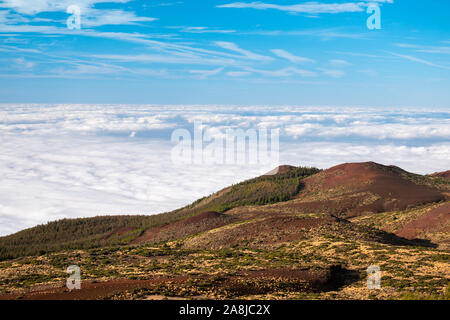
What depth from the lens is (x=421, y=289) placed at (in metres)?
23.5

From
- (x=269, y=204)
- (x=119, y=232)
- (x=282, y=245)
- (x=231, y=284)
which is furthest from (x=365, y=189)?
(x=231, y=284)

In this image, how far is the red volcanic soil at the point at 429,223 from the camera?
47.7 meters

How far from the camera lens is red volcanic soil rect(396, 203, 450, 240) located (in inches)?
1877

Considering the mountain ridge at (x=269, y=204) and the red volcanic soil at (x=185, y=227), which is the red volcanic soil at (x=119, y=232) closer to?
the mountain ridge at (x=269, y=204)

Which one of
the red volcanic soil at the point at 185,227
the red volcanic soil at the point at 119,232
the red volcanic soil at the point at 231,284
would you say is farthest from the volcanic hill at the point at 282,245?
the red volcanic soil at the point at 119,232

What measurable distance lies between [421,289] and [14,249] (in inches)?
2512

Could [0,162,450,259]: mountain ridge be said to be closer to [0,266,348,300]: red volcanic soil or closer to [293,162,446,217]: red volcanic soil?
[293,162,446,217]: red volcanic soil

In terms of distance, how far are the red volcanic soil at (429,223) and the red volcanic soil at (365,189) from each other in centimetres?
1288

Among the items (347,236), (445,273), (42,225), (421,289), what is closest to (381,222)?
(347,236)

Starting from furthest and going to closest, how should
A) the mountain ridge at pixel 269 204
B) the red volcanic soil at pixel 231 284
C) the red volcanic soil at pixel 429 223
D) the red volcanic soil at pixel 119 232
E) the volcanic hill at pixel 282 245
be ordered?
the red volcanic soil at pixel 119 232
the mountain ridge at pixel 269 204
the red volcanic soil at pixel 429 223
the volcanic hill at pixel 282 245
the red volcanic soil at pixel 231 284

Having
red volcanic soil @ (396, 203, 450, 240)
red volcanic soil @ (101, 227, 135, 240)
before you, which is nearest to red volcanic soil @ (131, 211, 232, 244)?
red volcanic soil @ (101, 227, 135, 240)

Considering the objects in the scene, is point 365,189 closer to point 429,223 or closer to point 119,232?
point 429,223

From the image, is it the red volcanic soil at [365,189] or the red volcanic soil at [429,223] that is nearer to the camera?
the red volcanic soil at [429,223]
